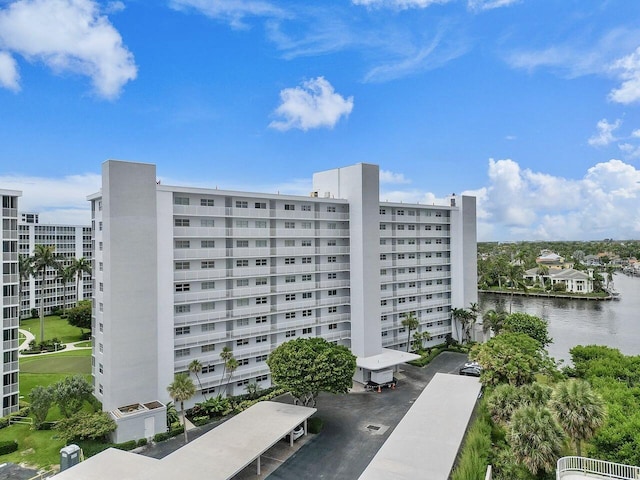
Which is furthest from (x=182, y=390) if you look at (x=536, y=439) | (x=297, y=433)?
(x=536, y=439)

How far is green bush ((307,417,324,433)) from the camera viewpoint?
30.3 meters

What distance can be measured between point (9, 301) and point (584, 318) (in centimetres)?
8392

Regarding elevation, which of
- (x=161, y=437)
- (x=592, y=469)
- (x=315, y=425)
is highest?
(x=592, y=469)

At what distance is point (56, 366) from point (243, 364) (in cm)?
2281

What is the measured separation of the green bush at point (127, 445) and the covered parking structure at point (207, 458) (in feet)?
13.5

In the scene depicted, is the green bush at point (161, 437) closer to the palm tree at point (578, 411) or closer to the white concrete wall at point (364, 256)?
the white concrete wall at point (364, 256)

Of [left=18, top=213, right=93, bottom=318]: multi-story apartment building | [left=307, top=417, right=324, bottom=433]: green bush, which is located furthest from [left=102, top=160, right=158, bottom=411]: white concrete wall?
[left=18, top=213, right=93, bottom=318]: multi-story apartment building

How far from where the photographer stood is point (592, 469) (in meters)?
19.5

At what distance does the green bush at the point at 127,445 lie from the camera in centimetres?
2692

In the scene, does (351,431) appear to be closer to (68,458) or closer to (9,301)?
(68,458)

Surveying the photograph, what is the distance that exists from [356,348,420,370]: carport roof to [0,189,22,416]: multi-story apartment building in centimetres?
2823

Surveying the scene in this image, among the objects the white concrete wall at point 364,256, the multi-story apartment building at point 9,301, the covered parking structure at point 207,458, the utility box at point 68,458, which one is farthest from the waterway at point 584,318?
the multi-story apartment building at point 9,301

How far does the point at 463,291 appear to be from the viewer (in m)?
54.4

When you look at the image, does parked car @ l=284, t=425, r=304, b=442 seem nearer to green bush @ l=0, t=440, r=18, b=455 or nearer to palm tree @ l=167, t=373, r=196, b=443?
palm tree @ l=167, t=373, r=196, b=443
